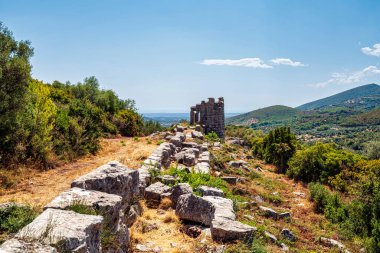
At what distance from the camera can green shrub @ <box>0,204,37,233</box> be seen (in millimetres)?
4742

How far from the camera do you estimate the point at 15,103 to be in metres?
10.9

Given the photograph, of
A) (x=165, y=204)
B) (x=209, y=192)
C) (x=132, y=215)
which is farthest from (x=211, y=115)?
(x=132, y=215)

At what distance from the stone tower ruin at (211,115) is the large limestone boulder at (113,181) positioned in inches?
951

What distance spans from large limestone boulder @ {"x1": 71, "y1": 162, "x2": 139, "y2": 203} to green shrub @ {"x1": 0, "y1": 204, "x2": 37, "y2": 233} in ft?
4.03

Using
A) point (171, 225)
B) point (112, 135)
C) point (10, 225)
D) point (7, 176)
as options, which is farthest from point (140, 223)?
point (112, 135)

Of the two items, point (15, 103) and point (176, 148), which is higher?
point (15, 103)

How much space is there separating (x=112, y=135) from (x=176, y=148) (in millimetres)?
8631

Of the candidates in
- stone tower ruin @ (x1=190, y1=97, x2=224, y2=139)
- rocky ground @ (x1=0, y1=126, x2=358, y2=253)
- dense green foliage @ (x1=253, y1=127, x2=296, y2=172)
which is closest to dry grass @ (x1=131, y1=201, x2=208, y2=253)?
rocky ground @ (x1=0, y1=126, x2=358, y2=253)

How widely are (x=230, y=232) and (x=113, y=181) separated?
2.69 metres

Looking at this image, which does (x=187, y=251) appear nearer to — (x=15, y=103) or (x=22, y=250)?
(x=22, y=250)

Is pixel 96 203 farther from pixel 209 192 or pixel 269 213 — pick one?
pixel 269 213

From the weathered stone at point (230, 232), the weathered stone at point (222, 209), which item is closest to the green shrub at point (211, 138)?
the weathered stone at point (222, 209)

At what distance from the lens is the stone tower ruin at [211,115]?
1246 inches

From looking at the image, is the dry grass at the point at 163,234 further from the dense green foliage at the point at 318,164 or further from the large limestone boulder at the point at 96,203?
the dense green foliage at the point at 318,164
